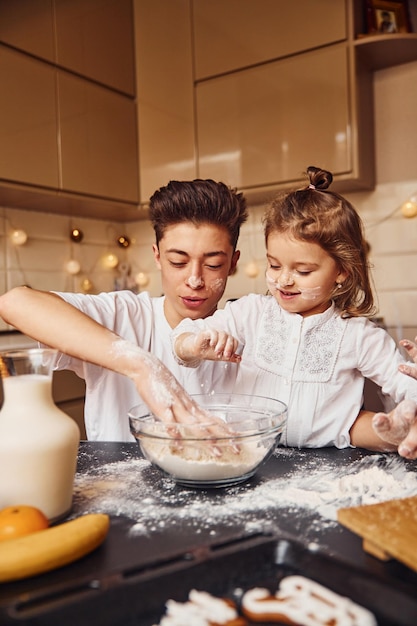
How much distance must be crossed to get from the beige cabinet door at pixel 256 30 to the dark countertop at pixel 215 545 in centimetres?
221

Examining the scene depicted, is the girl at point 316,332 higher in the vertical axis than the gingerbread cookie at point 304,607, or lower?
higher

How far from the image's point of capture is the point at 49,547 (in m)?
0.62

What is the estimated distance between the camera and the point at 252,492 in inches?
34.2

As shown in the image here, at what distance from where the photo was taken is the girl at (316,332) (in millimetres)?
1341

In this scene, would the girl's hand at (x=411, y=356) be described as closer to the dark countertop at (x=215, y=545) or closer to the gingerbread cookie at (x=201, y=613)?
the dark countertop at (x=215, y=545)

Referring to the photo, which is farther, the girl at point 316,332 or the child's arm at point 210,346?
the girl at point 316,332

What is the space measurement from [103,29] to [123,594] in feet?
9.96

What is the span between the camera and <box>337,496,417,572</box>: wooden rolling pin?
60 cm

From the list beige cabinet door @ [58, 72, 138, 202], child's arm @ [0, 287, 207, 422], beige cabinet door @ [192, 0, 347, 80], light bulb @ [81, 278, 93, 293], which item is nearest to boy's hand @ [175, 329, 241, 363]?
child's arm @ [0, 287, 207, 422]

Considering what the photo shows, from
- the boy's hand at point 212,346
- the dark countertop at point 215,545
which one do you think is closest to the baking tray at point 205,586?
the dark countertop at point 215,545

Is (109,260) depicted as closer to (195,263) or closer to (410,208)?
(410,208)

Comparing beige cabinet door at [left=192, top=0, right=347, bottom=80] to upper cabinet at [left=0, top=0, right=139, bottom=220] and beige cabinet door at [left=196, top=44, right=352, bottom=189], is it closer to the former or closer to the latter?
beige cabinet door at [left=196, top=44, right=352, bottom=189]

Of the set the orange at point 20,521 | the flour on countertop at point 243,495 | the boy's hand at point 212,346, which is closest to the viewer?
the orange at point 20,521

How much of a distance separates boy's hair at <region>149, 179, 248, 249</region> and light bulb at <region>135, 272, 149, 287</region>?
6.16 feet
